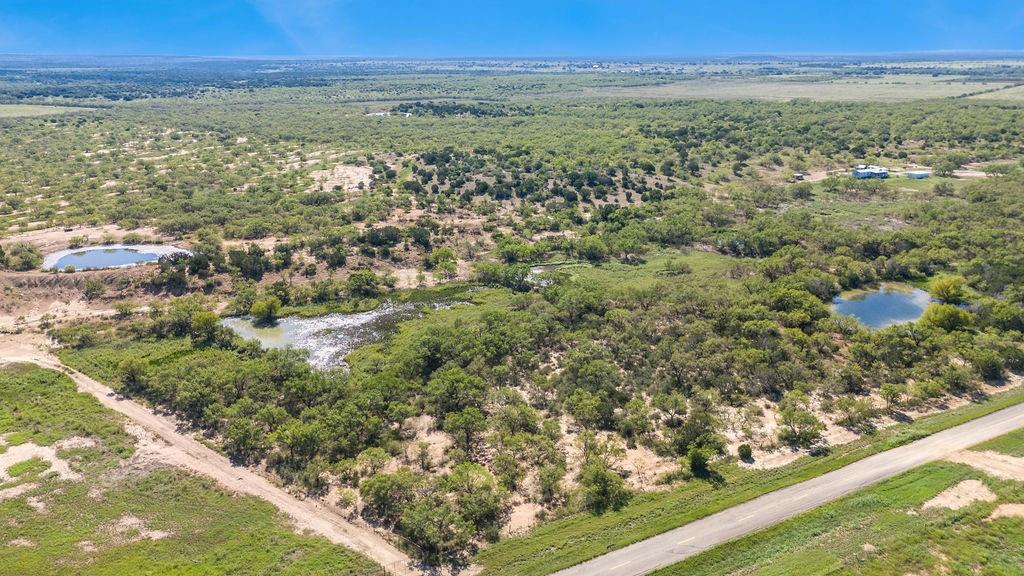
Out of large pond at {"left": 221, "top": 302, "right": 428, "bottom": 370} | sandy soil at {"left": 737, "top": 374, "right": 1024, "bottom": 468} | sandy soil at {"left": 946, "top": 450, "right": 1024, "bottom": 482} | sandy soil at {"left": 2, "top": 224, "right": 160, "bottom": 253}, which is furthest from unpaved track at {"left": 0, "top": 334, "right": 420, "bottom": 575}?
sandy soil at {"left": 946, "top": 450, "right": 1024, "bottom": 482}

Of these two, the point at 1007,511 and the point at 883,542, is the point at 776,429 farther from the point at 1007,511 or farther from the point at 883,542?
the point at 1007,511

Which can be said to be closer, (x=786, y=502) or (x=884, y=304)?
(x=786, y=502)

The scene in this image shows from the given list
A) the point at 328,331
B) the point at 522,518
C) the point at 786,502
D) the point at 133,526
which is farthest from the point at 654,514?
the point at 328,331

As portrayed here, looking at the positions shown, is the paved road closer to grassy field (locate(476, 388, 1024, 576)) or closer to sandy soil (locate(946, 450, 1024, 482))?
grassy field (locate(476, 388, 1024, 576))

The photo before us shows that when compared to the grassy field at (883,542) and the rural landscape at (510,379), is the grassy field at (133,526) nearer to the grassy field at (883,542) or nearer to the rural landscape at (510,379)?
the rural landscape at (510,379)

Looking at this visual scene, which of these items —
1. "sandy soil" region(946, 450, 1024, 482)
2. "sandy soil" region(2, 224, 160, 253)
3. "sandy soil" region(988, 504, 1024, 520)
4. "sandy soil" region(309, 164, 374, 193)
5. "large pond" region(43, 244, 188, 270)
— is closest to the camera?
"sandy soil" region(988, 504, 1024, 520)

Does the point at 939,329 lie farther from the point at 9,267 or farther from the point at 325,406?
the point at 9,267
